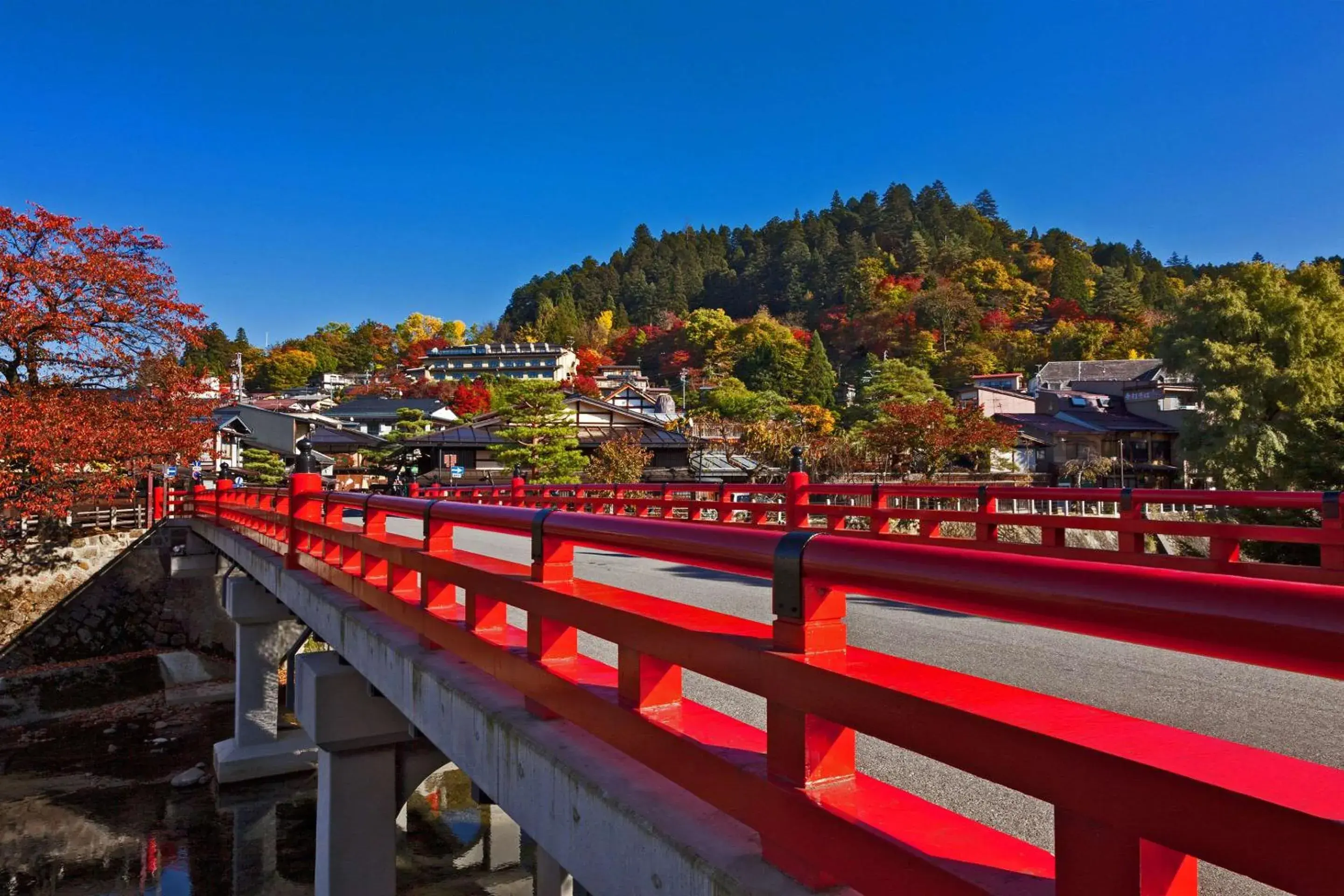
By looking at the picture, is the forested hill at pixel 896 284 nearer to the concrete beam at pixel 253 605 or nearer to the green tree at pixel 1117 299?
the green tree at pixel 1117 299

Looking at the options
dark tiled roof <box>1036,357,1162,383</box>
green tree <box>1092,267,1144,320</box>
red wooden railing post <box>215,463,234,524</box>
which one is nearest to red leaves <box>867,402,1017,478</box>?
red wooden railing post <box>215,463,234,524</box>

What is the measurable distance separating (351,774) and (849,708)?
5.27 meters

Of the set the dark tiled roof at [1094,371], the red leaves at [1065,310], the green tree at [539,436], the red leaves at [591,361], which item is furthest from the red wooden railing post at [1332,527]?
the red leaves at [591,361]

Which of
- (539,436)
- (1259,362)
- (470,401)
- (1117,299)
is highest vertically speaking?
(1117,299)

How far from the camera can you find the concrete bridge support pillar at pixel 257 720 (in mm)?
13484

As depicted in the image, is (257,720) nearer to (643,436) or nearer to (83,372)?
(83,372)

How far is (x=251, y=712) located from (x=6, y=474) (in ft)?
28.7

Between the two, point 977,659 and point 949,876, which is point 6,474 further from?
point 949,876

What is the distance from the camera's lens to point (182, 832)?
1215 cm

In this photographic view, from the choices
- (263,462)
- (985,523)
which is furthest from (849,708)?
(263,462)

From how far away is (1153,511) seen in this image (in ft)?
67.7

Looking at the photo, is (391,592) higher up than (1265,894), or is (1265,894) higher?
(391,592)

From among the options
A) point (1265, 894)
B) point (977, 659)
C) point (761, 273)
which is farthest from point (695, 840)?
point (761, 273)

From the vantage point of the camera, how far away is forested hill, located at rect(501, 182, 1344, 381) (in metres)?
77.0
